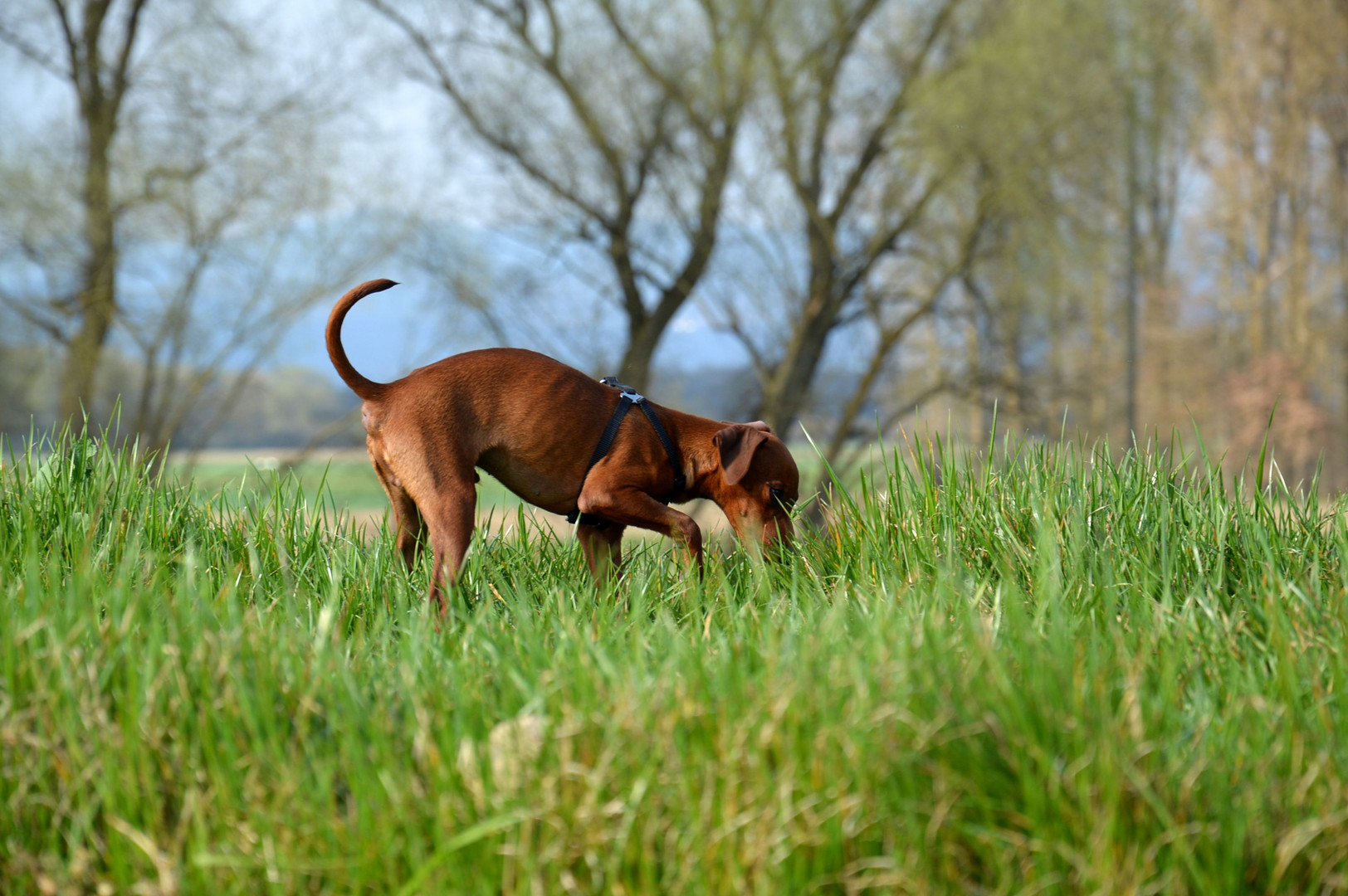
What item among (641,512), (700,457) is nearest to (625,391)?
(700,457)

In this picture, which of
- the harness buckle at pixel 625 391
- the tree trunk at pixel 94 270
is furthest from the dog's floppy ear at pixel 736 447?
the tree trunk at pixel 94 270

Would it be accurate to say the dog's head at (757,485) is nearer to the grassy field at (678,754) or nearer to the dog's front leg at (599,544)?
the dog's front leg at (599,544)

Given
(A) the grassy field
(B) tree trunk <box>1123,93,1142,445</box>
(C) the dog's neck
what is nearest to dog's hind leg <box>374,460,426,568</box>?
(A) the grassy field

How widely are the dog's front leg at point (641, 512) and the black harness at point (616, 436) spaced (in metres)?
0.07

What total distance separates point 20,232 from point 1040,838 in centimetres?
1081

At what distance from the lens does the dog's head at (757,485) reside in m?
2.73

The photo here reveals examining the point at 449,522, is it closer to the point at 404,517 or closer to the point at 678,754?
the point at 404,517

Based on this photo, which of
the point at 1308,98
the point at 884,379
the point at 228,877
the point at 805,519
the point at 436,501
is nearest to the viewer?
the point at 228,877

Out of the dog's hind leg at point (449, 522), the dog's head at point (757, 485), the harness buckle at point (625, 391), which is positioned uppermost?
the harness buckle at point (625, 391)

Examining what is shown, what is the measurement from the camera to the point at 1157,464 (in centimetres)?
315

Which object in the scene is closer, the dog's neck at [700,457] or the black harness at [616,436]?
the black harness at [616,436]

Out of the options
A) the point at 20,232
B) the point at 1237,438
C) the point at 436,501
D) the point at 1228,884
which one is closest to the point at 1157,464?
the point at 1228,884

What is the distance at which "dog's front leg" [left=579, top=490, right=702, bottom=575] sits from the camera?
8.39 feet

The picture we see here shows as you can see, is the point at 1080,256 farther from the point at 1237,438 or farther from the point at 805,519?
the point at 805,519
